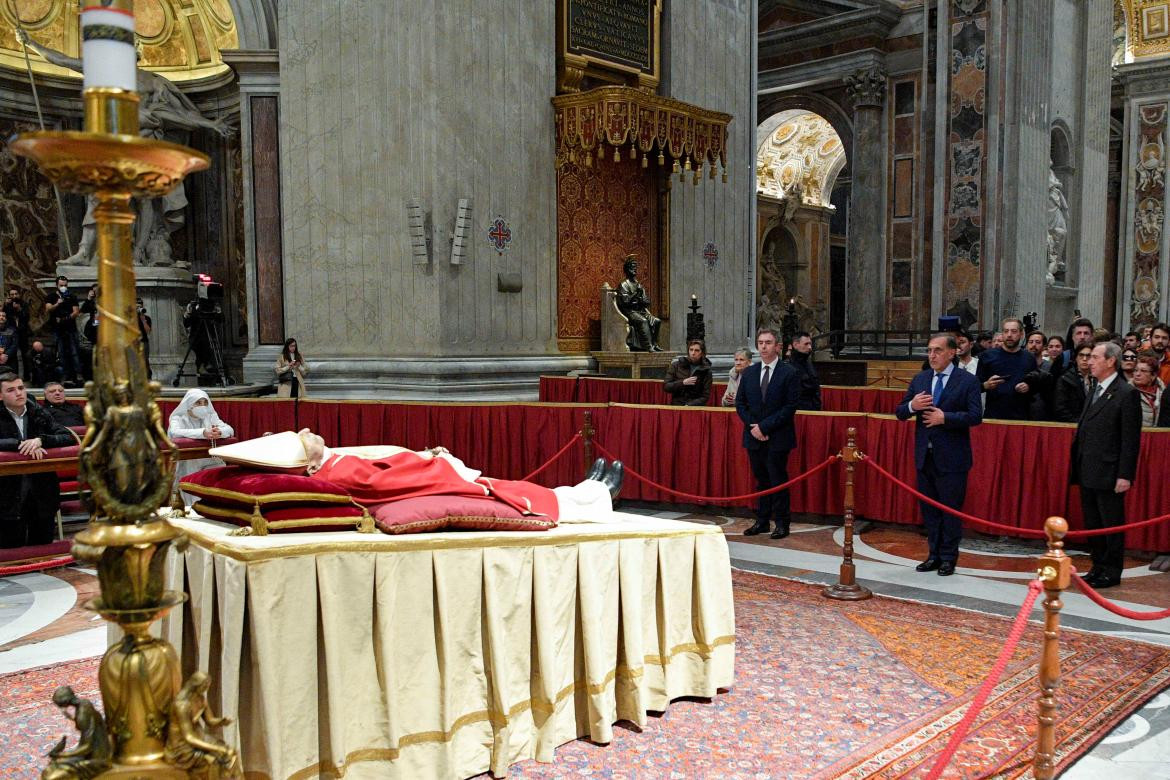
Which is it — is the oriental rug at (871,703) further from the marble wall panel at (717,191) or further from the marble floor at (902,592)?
the marble wall panel at (717,191)

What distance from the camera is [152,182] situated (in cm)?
200

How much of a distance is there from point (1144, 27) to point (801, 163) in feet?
31.8

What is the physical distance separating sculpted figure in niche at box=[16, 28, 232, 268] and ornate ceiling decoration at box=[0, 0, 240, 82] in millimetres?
300

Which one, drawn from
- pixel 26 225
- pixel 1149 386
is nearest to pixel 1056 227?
pixel 1149 386

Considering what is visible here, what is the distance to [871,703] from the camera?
4336 mm

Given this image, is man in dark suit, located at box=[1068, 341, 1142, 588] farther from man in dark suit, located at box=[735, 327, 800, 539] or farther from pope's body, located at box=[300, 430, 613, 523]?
pope's body, located at box=[300, 430, 613, 523]

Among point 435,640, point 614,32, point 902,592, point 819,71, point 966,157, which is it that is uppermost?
point 819,71

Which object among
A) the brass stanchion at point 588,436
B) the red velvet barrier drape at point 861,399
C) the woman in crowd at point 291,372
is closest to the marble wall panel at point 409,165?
the woman in crowd at point 291,372

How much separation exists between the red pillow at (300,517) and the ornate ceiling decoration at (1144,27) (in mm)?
27543

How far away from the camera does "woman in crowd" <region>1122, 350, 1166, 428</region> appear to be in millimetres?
7418

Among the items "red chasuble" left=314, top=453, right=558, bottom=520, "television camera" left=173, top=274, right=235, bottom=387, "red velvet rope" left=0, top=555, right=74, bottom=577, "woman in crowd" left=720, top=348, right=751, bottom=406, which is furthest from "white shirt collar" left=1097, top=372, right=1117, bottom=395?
"television camera" left=173, top=274, right=235, bottom=387

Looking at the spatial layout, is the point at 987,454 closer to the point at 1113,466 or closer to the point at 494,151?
the point at 1113,466

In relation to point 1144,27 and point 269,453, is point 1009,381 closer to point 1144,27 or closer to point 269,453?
point 269,453

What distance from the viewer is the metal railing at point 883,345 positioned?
65.5 feet
